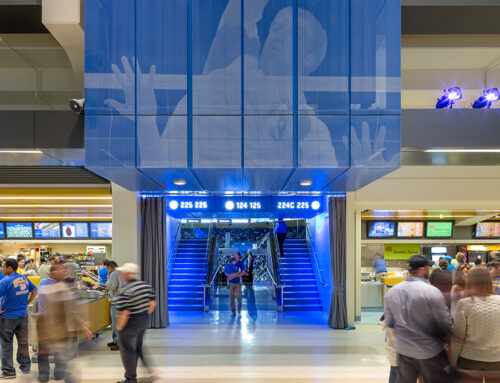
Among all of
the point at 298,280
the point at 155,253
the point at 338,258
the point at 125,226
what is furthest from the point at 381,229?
the point at 125,226

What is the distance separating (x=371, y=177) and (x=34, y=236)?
11951mm

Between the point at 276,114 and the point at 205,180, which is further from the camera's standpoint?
the point at 205,180

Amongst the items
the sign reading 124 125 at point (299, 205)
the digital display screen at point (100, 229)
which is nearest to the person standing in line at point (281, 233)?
the sign reading 124 125 at point (299, 205)

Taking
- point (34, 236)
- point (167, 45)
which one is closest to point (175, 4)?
point (167, 45)

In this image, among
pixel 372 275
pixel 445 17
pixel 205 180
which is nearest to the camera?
pixel 205 180

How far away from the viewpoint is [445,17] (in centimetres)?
810

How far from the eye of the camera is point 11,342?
242 inches

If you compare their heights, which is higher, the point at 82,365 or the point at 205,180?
the point at 205,180

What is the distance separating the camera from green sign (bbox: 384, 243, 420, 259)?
14.8 metres

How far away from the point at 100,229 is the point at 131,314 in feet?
31.6

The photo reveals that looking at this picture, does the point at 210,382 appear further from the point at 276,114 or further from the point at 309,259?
the point at 309,259

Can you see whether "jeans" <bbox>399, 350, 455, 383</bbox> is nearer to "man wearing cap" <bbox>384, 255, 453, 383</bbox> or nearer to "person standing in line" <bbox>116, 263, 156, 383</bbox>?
"man wearing cap" <bbox>384, 255, 453, 383</bbox>

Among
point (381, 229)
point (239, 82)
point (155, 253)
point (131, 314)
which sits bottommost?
point (131, 314)

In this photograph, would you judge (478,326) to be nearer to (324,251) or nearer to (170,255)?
(324,251)
